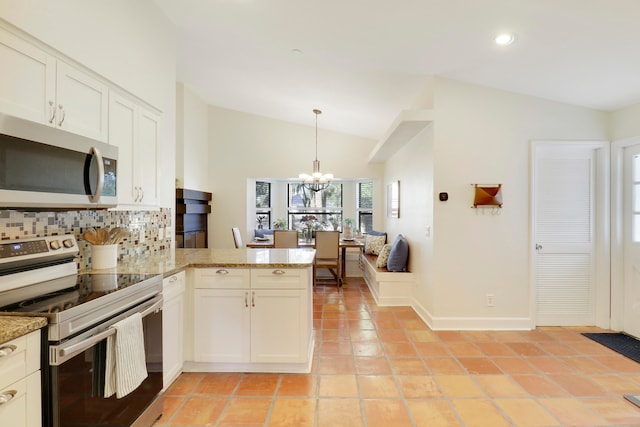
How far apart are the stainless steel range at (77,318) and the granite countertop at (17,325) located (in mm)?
29

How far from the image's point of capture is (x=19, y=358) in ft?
3.67

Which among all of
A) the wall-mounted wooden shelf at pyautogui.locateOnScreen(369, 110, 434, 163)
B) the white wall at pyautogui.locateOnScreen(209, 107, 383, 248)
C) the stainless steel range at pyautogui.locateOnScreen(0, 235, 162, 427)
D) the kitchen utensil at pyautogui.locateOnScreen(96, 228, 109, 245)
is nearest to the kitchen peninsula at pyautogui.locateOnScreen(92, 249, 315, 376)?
the kitchen utensil at pyautogui.locateOnScreen(96, 228, 109, 245)

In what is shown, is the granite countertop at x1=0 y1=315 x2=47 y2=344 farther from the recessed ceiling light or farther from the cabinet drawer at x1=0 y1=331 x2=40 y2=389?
the recessed ceiling light

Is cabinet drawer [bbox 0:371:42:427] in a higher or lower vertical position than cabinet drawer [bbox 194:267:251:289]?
lower

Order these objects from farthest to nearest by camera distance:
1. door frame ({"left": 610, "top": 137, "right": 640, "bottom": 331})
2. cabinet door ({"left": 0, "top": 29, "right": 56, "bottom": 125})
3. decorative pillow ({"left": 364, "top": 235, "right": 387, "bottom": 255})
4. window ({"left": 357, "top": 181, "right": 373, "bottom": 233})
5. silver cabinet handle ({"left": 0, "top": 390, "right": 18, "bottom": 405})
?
window ({"left": 357, "top": 181, "right": 373, "bottom": 233})
decorative pillow ({"left": 364, "top": 235, "right": 387, "bottom": 255})
door frame ({"left": 610, "top": 137, "right": 640, "bottom": 331})
cabinet door ({"left": 0, "top": 29, "right": 56, "bottom": 125})
silver cabinet handle ({"left": 0, "top": 390, "right": 18, "bottom": 405})

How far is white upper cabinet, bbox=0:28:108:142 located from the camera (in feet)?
4.69

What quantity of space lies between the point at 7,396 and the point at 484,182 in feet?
12.5

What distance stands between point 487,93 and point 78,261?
4029 mm

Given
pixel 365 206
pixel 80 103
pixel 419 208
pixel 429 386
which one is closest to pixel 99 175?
pixel 80 103

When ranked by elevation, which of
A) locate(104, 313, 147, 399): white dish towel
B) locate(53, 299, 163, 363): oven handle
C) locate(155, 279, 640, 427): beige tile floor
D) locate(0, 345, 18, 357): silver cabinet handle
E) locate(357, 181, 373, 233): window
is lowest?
locate(155, 279, 640, 427): beige tile floor

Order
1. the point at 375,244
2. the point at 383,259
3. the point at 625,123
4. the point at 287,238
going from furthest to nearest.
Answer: the point at 375,244, the point at 287,238, the point at 383,259, the point at 625,123

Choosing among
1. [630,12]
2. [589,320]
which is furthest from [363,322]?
[630,12]

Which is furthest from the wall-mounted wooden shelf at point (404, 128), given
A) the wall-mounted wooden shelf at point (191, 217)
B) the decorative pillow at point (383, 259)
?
the wall-mounted wooden shelf at point (191, 217)

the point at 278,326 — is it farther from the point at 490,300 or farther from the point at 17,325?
the point at 490,300
